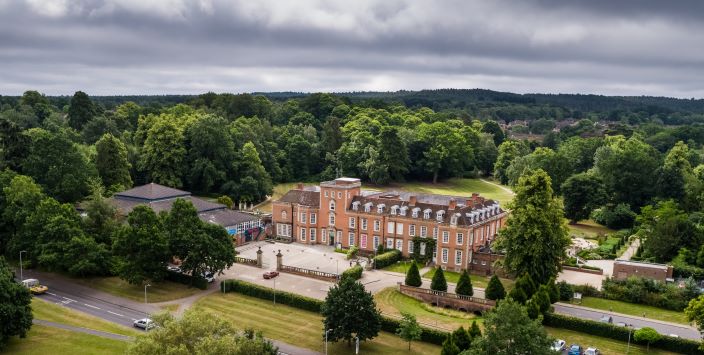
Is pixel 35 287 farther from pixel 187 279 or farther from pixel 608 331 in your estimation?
pixel 608 331

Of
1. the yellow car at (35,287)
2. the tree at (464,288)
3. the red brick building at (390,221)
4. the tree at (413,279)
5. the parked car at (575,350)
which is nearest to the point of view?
the parked car at (575,350)

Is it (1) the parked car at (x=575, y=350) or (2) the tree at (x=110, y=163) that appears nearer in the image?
(1) the parked car at (x=575, y=350)

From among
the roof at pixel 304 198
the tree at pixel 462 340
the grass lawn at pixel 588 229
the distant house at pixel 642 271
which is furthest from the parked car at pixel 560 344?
the grass lawn at pixel 588 229

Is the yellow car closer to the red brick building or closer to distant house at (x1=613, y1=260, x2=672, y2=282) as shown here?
the red brick building

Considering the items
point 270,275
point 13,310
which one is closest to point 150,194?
point 270,275

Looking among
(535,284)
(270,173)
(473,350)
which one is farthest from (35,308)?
(270,173)

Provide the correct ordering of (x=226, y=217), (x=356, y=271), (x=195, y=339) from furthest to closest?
(x=226, y=217) → (x=356, y=271) → (x=195, y=339)

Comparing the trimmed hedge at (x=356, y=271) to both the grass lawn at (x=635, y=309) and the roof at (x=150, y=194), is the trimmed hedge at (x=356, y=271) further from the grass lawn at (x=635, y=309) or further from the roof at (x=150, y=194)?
the roof at (x=150, y=194)

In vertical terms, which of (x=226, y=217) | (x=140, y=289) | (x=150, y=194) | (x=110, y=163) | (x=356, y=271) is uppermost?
(x=110, y=163)
